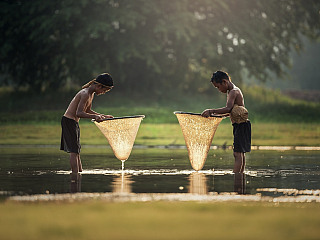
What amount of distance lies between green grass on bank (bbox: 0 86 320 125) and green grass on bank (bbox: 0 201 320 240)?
2288 cm

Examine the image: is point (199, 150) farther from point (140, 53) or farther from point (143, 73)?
point (143, 73)

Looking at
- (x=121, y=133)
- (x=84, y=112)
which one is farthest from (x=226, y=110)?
(x=84, y=112)

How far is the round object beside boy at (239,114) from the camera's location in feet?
35.1

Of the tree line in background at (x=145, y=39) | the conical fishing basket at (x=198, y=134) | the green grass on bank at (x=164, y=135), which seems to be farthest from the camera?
the tree line in background at (x=145, y=39)

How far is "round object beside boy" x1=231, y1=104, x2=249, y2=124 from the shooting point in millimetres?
10688

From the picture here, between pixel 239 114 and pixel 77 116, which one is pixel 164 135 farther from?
pixel 239 114

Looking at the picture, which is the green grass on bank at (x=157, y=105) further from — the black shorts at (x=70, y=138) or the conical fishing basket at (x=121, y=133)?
the black shorts at (x=70, y=138)

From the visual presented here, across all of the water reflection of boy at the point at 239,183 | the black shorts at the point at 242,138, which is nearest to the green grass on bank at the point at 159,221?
the water reflection of boy at the point at 239,183

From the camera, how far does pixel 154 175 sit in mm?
10805

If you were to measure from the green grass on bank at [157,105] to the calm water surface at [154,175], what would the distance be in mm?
14962

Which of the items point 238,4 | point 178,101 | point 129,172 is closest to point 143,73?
point 178,101

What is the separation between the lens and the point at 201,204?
278 inches

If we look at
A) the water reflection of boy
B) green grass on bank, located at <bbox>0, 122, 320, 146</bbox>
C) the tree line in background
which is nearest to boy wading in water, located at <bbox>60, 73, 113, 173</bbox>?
the water reflection of boy

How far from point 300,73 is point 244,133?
66689mm
